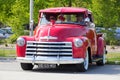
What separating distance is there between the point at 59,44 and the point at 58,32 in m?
0.51

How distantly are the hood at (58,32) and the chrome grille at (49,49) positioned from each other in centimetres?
21

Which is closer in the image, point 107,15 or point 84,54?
point 84,54

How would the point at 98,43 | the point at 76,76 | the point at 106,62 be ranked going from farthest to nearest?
the point at 106,62 < the point at 98,43 < the point at 76,76

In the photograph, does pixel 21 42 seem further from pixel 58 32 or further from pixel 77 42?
pixel 77 42

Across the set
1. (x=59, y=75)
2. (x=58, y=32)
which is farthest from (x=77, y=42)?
(x=59, y=75)

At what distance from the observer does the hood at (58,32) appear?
1549cm

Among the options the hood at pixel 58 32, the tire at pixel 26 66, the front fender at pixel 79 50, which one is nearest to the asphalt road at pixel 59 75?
the tire at pixel 26 66

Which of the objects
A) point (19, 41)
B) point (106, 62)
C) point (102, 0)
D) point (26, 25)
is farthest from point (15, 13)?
point (19, 41)

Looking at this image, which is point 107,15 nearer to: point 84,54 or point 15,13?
point 15,13

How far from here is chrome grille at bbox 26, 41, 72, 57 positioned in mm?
15242

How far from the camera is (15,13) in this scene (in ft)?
89.0

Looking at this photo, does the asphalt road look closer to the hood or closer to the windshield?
the hood

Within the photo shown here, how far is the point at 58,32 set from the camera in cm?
1562

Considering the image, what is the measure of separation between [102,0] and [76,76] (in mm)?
12218
